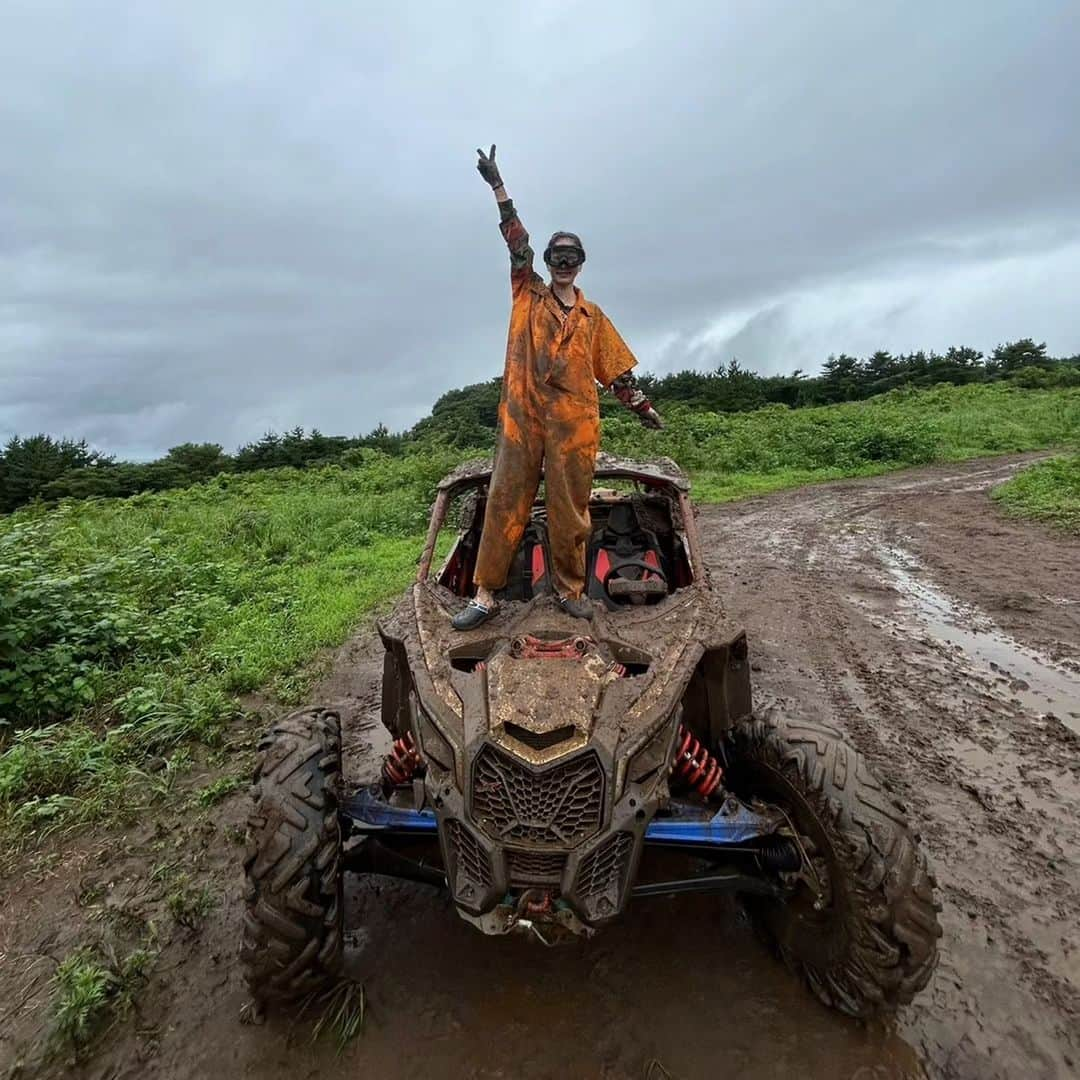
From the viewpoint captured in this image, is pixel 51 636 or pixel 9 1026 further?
pixel 51 636

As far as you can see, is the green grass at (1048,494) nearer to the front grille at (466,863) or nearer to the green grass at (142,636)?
the green grass at (142,636)

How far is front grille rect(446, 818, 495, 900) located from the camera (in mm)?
2213

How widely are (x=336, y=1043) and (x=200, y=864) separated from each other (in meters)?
1.44

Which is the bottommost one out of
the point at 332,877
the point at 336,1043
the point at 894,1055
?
the point at 894,1055

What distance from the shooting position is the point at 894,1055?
2311 mm

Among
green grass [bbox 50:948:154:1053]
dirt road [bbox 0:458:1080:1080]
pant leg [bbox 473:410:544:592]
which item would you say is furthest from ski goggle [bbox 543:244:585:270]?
green grass [bbox 50:948:154:1053]

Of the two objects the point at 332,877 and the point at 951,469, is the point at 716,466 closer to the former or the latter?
the point at 951,469

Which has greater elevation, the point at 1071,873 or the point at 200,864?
the point at 200,864

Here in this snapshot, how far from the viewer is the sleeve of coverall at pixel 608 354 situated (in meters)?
3.36

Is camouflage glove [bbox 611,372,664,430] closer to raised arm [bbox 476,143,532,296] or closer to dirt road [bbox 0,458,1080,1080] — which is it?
raised arm [bbox 476,143,532,296]

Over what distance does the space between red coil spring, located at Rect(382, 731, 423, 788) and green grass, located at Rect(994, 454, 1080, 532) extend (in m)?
9.36

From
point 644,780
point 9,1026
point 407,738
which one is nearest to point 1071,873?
point 644,780

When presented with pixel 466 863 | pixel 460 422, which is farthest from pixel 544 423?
pixel 460 422

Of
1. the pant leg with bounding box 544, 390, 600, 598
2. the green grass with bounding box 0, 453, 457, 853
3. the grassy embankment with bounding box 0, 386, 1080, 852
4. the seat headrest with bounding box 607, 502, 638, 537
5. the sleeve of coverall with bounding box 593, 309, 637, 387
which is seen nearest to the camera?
the pant leg with bounding box 544, 390, 600, 598
